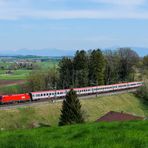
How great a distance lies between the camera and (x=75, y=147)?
686 cm

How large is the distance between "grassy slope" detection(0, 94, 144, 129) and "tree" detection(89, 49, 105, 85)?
9752mm

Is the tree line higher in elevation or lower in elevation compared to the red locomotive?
higher

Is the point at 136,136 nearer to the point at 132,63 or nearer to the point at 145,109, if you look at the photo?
the point at 145,109

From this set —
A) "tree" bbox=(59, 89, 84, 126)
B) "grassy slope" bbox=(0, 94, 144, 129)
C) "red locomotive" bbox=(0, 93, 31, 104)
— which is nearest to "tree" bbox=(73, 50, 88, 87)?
"grassy slope" bbox=(0, 94, 144, 129)

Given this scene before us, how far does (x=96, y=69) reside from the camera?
291 ft

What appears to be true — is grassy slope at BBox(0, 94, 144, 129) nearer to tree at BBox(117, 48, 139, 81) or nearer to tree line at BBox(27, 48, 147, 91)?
tree line at BBox(27, 48, 147, 91)

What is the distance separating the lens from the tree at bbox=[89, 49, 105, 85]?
88.6 meters

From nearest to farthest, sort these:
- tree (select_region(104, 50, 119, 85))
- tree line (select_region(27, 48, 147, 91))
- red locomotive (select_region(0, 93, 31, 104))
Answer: red locomotive (select_region(0, 93, 31, 104)) → tree line (select_region(27, 48, 147, 91)) → tree (select_region(104, 50, 119, 85))

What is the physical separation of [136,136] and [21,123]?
45413 mm

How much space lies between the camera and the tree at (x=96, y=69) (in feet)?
291

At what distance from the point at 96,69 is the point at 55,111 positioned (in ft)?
101

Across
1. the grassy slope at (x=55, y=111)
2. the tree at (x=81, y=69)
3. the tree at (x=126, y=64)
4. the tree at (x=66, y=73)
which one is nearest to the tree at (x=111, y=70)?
the tree at (x=126, y=64)

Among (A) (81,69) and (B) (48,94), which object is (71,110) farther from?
(A) (81,69)

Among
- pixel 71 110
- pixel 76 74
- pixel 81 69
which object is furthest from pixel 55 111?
pixel 81 69
